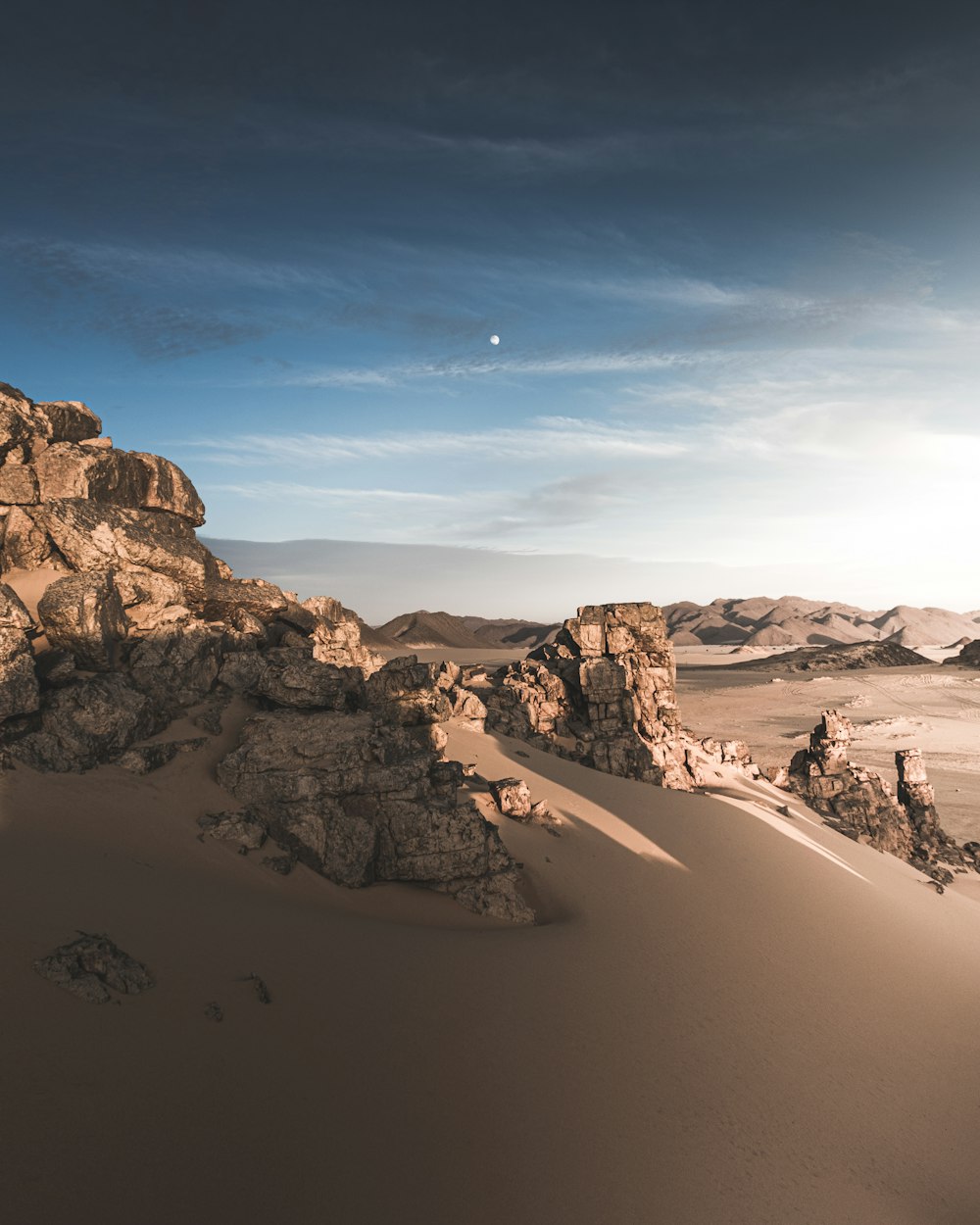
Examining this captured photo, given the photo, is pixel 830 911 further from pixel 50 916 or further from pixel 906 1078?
pixel 50 916

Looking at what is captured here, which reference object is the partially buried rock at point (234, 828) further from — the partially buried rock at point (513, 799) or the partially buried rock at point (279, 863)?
the partially buried rock at point (513, 799)

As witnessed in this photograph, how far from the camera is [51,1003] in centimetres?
380

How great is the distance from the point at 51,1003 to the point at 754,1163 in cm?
447

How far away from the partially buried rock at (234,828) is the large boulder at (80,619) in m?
2.09

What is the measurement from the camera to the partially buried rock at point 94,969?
395 centimetres

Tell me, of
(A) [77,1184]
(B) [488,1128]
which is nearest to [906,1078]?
(B) [488,1128]

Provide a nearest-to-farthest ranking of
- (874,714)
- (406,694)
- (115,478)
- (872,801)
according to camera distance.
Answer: (115,478) < (406,694) < (872,801) < (874,714)

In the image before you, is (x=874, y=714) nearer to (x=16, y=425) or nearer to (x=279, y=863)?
(x=279, y=863)

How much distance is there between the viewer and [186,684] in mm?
7949

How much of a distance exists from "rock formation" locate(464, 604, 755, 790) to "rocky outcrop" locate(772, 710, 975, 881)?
179 centimetres

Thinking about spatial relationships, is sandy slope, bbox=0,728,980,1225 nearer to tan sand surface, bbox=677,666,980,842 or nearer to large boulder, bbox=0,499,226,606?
large boulder, bbox=0,499,226,606

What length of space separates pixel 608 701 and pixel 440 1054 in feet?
39.4

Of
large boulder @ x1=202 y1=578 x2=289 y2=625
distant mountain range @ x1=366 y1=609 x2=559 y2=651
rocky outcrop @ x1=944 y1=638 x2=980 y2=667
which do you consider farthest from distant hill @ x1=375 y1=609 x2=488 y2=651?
large boulder @ x1=202 y1=578 x2=289 y2=625

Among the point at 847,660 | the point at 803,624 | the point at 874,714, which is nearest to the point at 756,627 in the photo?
the point at 803,624
